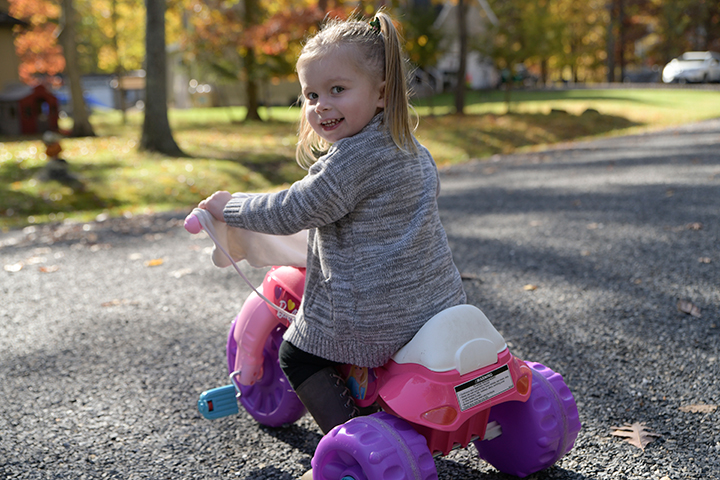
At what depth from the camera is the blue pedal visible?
2.44m

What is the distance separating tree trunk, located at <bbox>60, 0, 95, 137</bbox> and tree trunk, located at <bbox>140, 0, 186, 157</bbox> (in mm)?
4620

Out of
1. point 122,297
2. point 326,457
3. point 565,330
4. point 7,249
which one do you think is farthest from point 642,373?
point 7,249

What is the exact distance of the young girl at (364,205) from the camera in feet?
6.07

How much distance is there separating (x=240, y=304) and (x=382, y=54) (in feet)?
8.13

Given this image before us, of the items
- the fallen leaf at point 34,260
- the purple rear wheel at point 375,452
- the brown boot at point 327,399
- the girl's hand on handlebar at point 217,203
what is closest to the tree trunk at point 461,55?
the fallen leaf at point 34,260

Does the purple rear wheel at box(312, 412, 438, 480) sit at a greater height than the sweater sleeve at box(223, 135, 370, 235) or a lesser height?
lesser

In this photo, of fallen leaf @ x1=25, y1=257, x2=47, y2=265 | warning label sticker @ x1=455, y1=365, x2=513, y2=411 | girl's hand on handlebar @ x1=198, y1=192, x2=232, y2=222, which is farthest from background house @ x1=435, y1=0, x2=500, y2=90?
warning label sticker @ x1=455, y1=365, x2=513, y2=411

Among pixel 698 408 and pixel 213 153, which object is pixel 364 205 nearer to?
pixel 698 408

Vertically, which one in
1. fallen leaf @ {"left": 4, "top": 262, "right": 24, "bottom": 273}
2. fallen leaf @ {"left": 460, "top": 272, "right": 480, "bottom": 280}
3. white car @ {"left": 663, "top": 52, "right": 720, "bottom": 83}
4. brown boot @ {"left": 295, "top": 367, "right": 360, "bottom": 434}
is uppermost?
brown boot @ {"left": 295, "top": 367, "right": 360, "bottom": 434}

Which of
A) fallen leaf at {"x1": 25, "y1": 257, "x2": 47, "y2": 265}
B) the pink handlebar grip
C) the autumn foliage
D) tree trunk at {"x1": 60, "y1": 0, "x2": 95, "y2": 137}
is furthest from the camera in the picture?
the autumn foliage

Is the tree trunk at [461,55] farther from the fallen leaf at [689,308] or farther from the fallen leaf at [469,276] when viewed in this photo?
the fallen leaf at [689,308]

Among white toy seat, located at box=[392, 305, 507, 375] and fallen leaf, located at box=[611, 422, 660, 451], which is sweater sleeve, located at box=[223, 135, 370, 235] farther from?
fallen leaf, located at box=[611, 422, 660, 451]

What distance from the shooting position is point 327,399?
2.03m

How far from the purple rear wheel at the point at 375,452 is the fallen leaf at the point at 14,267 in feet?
13.8
